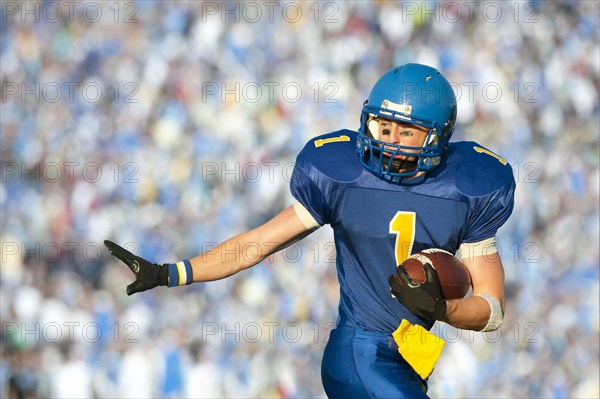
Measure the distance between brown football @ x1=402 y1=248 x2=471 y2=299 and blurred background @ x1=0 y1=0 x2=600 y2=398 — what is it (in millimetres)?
2457

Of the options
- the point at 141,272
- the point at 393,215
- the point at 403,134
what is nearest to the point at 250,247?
the point at 141,272

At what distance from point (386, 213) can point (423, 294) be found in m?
0.36

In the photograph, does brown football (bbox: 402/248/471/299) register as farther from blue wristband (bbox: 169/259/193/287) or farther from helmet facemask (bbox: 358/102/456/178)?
blue wristband (bbox: 169/259/193/287)

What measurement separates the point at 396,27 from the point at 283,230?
3.29 metres

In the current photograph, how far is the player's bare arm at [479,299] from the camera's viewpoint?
241 centimetres

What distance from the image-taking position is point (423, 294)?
228cm

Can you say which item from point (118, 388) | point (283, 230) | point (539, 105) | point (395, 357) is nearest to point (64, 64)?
point (118, 388)

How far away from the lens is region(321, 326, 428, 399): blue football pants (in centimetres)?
246

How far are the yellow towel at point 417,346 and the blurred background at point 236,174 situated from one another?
7.59ft

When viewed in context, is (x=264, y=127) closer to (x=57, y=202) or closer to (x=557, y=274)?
(x=57, y=202)

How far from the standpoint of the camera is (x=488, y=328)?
254 centimetres

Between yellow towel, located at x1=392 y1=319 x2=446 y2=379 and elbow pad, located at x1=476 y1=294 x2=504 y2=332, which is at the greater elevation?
elbow pad, located at x1=476 y1=294 x2=504 y2=332

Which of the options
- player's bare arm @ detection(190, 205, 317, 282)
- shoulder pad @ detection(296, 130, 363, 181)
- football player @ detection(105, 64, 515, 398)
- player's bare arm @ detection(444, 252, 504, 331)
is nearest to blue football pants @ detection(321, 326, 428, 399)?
football player @ detection(105, 64, 515, 398)

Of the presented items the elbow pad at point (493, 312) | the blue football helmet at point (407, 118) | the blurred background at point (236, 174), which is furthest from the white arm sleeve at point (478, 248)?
the blurred background at point (236, 174)
